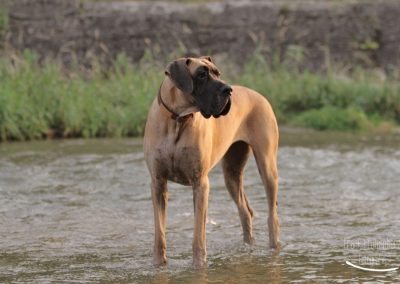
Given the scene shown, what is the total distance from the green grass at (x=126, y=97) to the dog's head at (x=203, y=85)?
22.4 feet

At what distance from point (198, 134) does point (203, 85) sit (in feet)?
1.42

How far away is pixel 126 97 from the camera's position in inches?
571

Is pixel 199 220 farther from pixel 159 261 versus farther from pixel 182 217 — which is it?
pixel 182 217

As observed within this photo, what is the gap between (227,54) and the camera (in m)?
17.0

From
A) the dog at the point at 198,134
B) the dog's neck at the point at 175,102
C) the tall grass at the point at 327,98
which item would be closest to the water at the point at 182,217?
the dog at the point at 198,134

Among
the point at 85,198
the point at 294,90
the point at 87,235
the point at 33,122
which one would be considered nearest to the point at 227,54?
the point at 294,90

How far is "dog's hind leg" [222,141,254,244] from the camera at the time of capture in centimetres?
828

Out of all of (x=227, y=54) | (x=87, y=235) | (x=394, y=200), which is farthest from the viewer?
(x=227, y=54)

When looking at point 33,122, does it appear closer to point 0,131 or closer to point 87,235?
point 0,131

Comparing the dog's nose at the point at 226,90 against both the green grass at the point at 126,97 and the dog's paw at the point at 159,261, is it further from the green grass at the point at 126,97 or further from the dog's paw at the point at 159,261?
the green grass at the point at 126,97

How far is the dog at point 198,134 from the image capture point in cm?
683

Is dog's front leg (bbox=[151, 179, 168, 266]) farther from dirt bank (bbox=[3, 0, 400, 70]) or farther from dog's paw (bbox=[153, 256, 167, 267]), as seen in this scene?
dirt bank (bbox=[3, 0, 400, 70])

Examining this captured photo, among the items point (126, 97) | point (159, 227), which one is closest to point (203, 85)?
point (159, 227)

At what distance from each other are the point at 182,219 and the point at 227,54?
808cm
